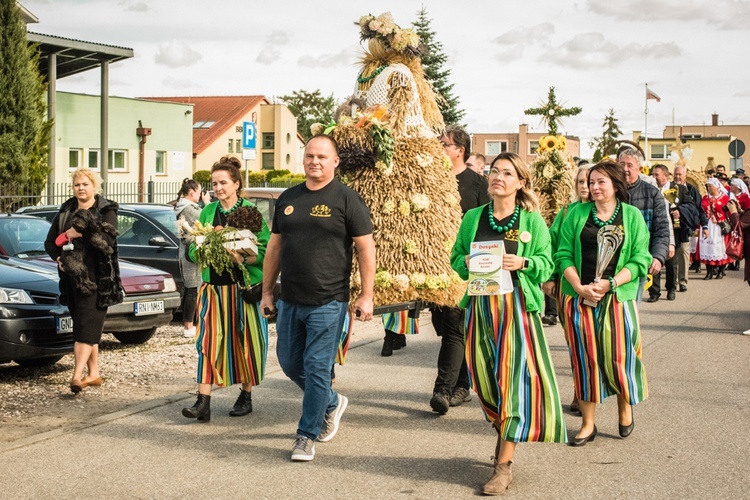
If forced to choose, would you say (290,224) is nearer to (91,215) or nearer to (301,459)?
(301,459)

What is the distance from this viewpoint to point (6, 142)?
91.1ft

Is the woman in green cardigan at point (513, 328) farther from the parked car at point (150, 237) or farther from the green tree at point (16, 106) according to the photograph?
the green tree at point (16, 106)

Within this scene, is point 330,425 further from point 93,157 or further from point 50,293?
point 93,157

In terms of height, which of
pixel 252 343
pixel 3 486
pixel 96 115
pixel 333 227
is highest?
pixel 96 115

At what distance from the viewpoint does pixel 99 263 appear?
830cm

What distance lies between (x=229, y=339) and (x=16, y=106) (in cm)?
2349

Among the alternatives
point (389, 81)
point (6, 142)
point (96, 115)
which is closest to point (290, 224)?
point (389, 81)

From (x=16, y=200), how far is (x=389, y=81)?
19665 mm

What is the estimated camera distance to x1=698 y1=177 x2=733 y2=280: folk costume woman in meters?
19.7

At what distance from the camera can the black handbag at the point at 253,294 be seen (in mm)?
7176

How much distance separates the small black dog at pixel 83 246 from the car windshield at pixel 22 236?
102 inches

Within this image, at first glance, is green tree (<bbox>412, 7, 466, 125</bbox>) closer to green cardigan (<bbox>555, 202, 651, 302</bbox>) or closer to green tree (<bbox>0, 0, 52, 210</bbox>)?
green tree (<bbox>0, 0, 52, 210</bbox>)

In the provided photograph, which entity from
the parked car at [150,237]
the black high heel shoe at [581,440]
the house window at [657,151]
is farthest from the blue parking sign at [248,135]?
the house window at [657,151]

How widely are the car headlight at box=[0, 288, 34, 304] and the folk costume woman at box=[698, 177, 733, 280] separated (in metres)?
14.8
